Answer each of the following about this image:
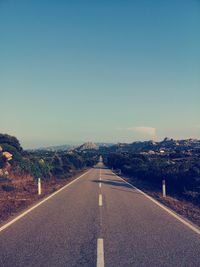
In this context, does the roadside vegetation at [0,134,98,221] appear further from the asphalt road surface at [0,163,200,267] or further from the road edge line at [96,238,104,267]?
the road edge line at [96,238,104,267]

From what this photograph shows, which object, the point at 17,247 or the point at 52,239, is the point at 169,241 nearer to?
the point at 52,239

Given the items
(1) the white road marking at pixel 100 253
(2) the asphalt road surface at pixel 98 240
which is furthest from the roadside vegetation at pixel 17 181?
(1) the white road marking at pixel 100 253

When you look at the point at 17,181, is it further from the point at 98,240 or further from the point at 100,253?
the point at 100,253

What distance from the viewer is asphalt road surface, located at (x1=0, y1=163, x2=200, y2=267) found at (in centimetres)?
604

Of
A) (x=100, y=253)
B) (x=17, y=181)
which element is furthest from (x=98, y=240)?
(x=17, y=181)

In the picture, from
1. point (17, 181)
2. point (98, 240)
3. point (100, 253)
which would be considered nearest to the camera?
point (100, 253)

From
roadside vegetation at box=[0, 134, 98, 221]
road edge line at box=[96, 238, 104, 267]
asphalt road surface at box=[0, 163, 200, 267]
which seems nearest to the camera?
road edge line at box=[96, 238, 104, 267]

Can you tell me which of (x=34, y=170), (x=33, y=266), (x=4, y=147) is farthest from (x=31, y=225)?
(x=4, y=147)

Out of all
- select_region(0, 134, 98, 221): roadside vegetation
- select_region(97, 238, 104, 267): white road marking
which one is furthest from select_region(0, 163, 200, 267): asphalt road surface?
select_region(0, 134, 98, 221): roadside vegetation

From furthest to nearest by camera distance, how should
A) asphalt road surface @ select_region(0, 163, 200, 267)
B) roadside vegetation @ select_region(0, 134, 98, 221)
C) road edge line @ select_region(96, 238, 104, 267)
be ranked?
roadside vegetation @ select_region(0, 134, 98, 221), asphalt road surface @ select_region(0, 163, 200, 267), road edge line @ select_region(96, 238, 104, 267)

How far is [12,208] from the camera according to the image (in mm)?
13070

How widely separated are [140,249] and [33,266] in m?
2.33

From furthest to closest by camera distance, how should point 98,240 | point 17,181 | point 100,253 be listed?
point 17,181, point 98,240, point 100,253

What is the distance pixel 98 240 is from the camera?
7.58 metres
